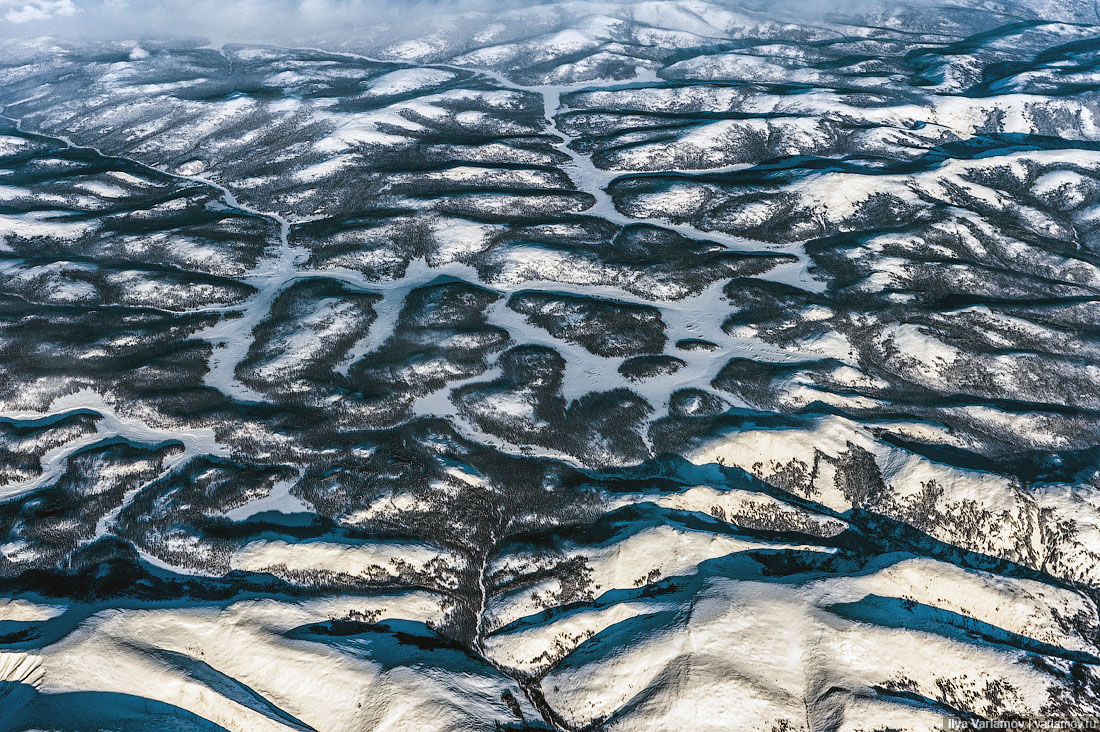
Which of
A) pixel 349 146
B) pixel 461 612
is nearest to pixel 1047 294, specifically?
pixel 461 612

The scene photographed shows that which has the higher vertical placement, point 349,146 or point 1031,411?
point 349,146

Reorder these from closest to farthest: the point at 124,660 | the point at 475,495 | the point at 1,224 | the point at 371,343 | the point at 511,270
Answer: the point at 124,660, the point at 475,495, the point at 371,343, the point at 511,270, the point at 1,224

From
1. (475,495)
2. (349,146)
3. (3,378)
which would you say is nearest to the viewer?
(475,495)

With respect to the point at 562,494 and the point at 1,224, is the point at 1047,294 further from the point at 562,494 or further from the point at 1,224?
the point at 1,224

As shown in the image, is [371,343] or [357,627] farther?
[371,343]

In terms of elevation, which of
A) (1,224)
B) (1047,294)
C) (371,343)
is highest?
(1,224)

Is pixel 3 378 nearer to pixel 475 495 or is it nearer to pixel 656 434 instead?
pixel 475 495

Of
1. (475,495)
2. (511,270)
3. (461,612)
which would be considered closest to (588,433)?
(475,495)
